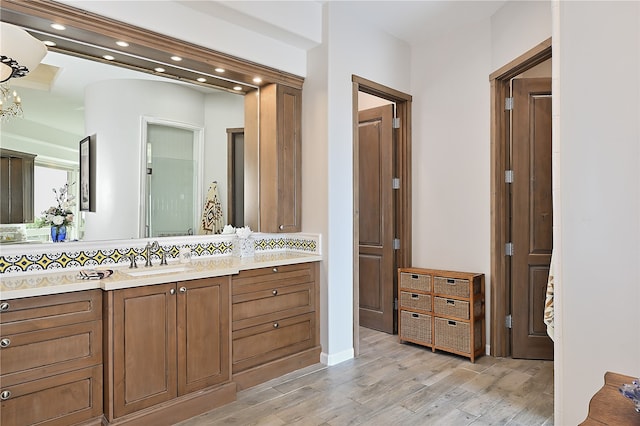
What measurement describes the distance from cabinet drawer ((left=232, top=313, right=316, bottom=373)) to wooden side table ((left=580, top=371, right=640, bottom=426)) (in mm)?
2236

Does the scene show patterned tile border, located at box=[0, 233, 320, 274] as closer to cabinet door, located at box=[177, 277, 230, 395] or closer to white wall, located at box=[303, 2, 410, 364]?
white wall, located at box=[303, 2, 410, 364]

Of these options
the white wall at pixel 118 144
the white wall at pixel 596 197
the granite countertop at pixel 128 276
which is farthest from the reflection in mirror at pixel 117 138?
the white wall at pixel 596 197

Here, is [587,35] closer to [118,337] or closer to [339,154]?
[339,154]

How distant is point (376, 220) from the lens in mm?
4387

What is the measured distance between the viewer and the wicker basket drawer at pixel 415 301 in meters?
3.72

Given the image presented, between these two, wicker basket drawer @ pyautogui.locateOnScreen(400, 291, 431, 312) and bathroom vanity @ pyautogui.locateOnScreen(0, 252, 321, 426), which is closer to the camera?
bathroom vanity @ pyautogui.locateOnScreen(0, 252, 321, 426)

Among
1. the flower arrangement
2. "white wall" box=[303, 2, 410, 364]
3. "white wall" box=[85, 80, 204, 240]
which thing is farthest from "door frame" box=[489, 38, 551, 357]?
the flower arrangement

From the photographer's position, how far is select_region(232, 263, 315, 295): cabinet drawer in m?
2.90

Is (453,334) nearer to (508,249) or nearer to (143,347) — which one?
(508,249)

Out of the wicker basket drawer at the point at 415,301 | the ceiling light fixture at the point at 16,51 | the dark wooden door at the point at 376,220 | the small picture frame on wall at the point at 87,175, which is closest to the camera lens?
the ceiling light fixture at the point at 16,51

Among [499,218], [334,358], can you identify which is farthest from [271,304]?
[499,218]

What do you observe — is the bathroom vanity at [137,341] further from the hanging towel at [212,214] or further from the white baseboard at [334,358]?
the white baseboard at [334,358]

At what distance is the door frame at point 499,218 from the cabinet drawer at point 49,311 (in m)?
3.06

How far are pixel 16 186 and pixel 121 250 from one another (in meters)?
0.71
